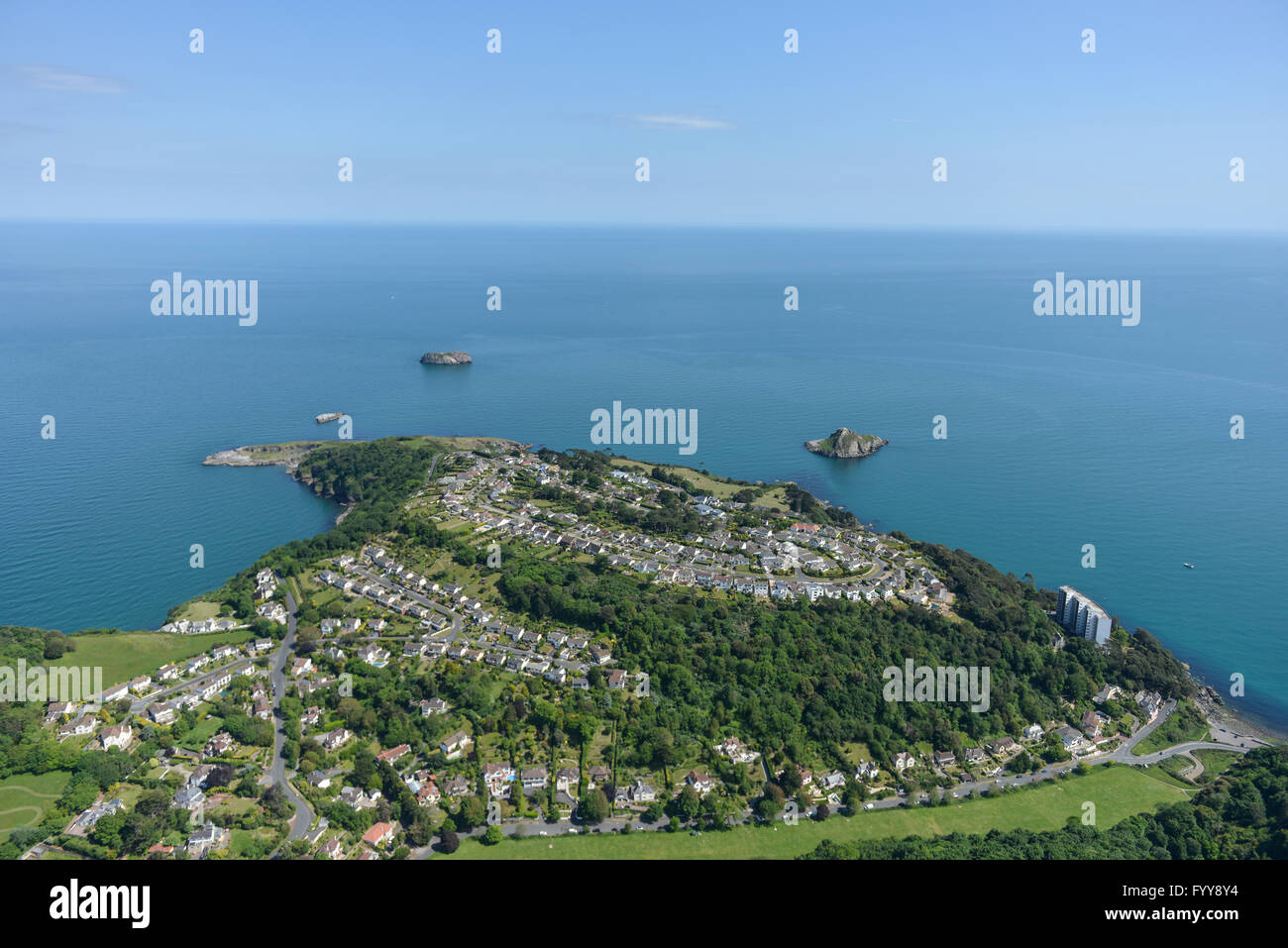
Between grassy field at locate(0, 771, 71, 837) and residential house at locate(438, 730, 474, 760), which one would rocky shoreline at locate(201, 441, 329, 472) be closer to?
grassy field at locate(0, 771, 71, 837)

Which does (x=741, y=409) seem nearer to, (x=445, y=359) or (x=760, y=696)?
(x=445, y=359)

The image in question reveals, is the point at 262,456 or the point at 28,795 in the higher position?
the point at 262,456

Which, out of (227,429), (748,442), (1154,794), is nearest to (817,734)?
(1154,794)

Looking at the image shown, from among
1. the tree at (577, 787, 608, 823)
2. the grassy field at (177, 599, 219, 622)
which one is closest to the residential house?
the tree at (577, 787, 608, 823)

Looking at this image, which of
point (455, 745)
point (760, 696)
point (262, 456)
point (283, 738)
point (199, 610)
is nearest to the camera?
point (455, 745)

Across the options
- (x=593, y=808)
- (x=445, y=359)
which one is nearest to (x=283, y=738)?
(x=593, y=808)

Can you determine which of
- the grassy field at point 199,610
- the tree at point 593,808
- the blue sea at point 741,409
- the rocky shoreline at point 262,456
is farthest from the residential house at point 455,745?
the rocky shoreline at point 262,456
